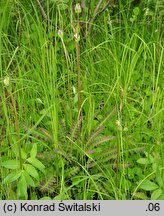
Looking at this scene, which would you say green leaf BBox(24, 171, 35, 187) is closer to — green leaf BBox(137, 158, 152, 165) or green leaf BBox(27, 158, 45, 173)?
green leaf BBox(27, 158, 45, 173)

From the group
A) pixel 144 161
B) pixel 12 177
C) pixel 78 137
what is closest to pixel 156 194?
pixel 144 161

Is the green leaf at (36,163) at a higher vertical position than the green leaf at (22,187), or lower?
higher

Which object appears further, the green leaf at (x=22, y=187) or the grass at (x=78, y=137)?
the grass at (x=78, y=137)

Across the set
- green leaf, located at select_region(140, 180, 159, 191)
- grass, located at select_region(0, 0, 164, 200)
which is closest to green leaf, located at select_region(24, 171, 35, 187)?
grass, located at select_region(0, 0, 164, 200)

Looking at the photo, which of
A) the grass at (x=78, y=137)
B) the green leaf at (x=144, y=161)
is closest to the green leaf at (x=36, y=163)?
the grass at (x=78, y=137)

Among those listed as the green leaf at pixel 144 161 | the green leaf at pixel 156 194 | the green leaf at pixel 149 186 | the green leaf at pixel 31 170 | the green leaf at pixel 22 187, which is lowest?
the green leaf at pixel 156 194

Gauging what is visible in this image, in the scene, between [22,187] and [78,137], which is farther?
[78,137]

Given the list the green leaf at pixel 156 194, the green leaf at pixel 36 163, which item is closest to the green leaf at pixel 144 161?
the green leaf at pixel 156 194

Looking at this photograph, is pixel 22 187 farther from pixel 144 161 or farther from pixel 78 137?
pixel 144 161

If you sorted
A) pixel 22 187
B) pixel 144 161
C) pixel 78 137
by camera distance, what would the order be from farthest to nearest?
pixel 78 137 < pixel 144 161 < pixel 22 187

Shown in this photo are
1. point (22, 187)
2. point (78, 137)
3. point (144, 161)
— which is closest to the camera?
point (22, 187)

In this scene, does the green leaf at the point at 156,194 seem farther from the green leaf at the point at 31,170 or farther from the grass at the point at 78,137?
the green leaf at the point at 31,170

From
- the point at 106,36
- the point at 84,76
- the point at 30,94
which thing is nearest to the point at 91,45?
the point at 106,36

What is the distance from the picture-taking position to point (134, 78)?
8.68ft
